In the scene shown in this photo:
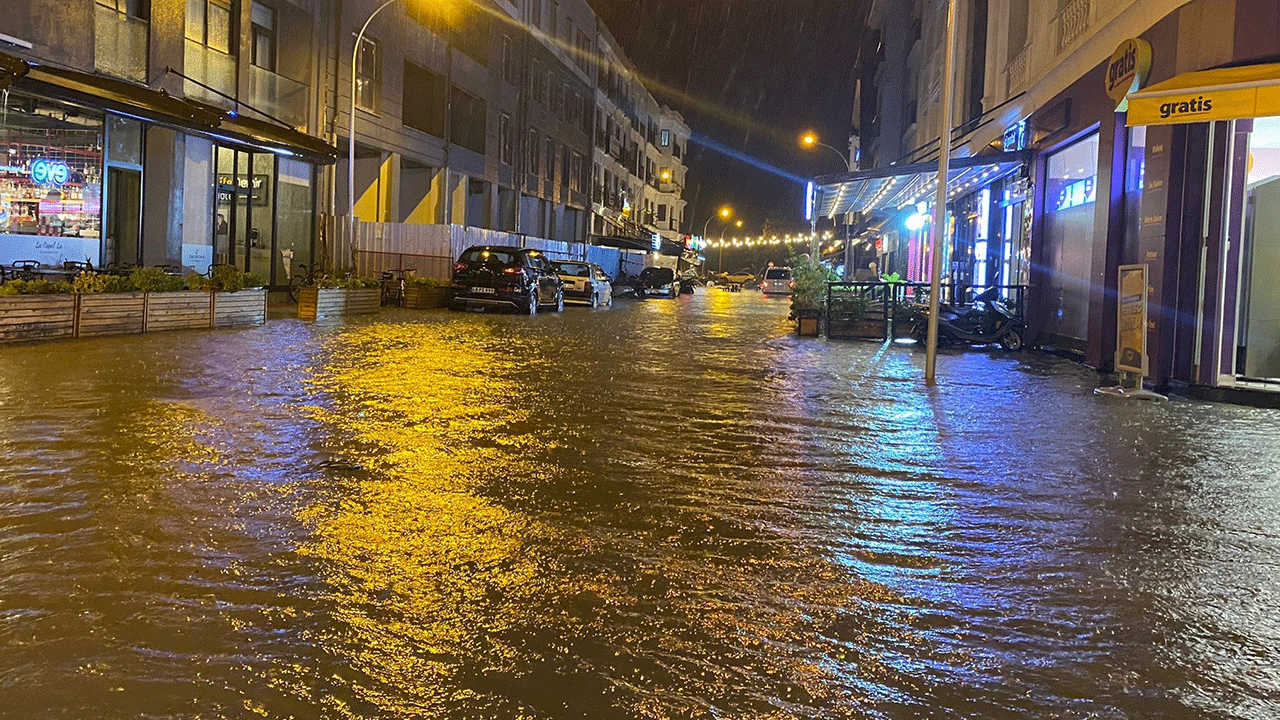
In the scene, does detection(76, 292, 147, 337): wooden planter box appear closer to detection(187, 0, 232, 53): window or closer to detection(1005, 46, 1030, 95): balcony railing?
detection(187, 0, 232, 53): window

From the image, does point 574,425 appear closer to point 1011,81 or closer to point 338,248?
point 1011,81

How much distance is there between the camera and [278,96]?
27.9m

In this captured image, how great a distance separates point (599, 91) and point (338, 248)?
35.0 metres

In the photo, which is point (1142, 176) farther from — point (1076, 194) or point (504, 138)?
point (504, 138)

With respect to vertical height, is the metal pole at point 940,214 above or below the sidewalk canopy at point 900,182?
below

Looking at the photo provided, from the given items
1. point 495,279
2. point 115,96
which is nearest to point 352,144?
point 495,279

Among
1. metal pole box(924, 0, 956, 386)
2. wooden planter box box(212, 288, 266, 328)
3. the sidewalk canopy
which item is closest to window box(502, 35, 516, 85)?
the sidewalk canopy

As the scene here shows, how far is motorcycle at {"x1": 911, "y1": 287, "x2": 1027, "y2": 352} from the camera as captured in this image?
65.0 ft

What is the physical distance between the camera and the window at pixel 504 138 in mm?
43416

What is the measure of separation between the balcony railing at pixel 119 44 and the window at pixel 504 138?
22.5 metres

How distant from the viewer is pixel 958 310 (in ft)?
67.2

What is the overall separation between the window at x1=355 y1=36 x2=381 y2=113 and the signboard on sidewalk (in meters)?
24.5

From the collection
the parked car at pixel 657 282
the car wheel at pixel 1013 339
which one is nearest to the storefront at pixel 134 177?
the car wheel at pixel 1013 339

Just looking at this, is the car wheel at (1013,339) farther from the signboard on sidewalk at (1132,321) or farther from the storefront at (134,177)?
the storefront at (134,177)
